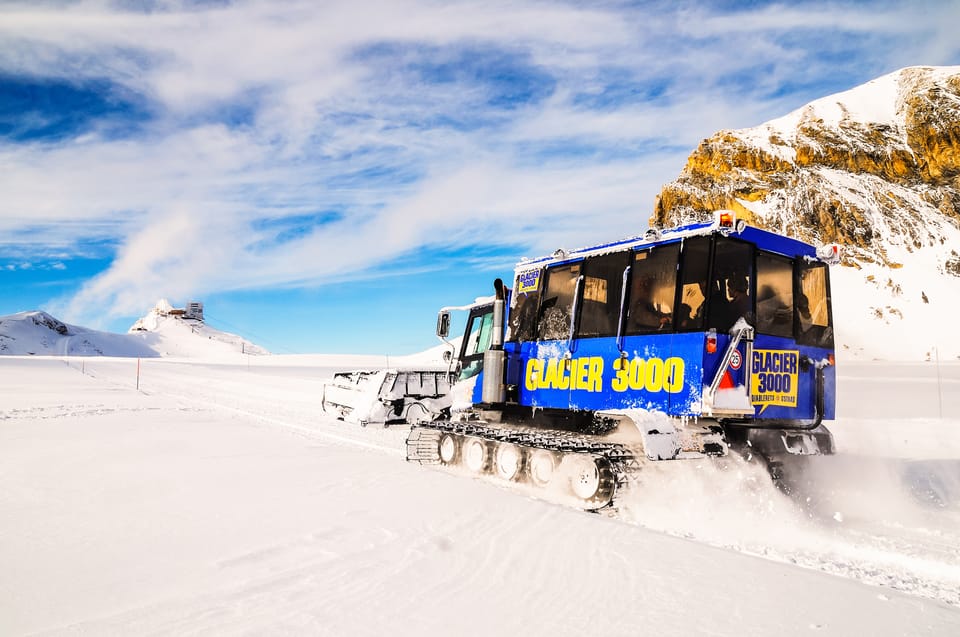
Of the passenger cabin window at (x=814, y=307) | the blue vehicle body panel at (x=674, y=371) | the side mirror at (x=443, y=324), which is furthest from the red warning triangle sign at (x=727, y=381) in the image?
the side mirror at (x=443, y=324)

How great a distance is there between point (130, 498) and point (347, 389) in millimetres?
8657

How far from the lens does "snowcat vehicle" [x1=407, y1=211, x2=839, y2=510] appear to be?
19.6 feet

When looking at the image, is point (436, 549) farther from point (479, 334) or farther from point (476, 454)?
point (479, 334)

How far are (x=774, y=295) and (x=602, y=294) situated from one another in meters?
1.92

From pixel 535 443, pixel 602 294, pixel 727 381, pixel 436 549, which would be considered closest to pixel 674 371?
pixel 727 381

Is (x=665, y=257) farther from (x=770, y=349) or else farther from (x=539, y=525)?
(x=539, y=525)

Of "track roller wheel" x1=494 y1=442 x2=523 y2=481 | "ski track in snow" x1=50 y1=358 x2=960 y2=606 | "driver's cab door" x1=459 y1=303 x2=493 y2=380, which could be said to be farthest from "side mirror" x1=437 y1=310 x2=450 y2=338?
"ski track in snow" x1=50 y1=358 x2=960 y2=606

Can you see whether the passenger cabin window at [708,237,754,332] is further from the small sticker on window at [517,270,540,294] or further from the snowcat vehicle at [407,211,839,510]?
the small sticker on window at [517,270,540,294]

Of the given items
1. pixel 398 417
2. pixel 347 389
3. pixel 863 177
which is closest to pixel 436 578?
pixel 398 417

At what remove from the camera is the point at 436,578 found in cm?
380

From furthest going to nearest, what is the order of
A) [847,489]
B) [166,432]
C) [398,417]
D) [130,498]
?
[398,417], [166,432], [847,489], [130,498]

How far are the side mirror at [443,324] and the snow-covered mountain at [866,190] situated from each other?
54353 mm

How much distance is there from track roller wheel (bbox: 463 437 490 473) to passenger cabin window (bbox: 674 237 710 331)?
133 inches

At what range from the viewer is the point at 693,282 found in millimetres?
6152
